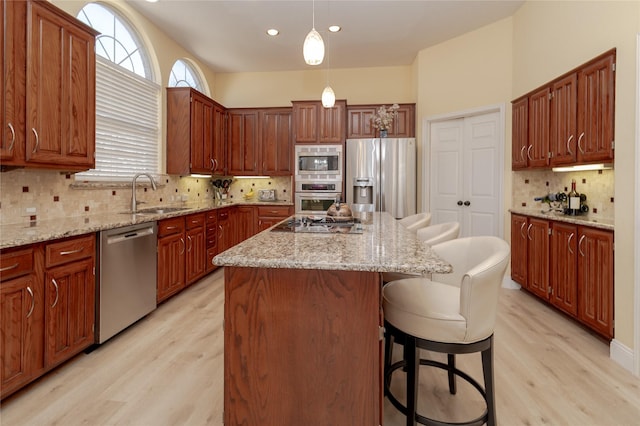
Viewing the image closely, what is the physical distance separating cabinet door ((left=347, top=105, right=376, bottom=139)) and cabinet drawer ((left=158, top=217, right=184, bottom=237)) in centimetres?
306

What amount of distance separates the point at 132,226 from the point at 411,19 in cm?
394

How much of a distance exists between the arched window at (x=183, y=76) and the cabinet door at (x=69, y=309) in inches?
133

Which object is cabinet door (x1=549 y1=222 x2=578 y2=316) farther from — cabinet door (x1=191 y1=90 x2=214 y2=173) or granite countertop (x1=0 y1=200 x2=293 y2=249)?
cabinet door (x1=191 y1=90 x2=214 y2=173)

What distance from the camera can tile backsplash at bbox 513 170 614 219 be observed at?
3.25 m

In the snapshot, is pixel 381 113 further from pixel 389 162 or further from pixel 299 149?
pixel 299 149

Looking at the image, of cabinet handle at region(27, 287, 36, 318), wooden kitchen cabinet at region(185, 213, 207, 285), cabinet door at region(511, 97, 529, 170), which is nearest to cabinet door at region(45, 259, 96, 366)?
cabinet handle at region(27, 287, 36, 318)

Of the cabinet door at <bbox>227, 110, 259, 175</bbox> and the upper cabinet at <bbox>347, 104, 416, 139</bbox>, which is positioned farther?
the cabinet door at <bbox>227, 110, 259, 175</bbox>

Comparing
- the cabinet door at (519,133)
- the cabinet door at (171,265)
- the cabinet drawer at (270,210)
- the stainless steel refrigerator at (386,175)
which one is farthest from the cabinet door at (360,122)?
the cabinet door at (171,265)

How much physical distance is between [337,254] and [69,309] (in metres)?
1.99

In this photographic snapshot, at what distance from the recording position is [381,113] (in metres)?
5.41

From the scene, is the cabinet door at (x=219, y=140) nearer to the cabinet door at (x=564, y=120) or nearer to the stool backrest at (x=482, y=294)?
the cabinet door at (x=564, y=120)

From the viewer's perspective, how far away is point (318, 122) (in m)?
5.57

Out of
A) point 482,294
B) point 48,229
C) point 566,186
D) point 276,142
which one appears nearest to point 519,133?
point 566,186

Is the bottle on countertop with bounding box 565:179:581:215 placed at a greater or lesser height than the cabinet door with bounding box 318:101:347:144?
lesser
